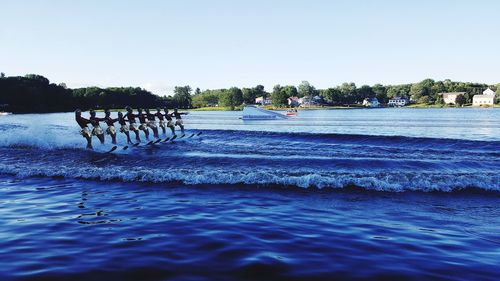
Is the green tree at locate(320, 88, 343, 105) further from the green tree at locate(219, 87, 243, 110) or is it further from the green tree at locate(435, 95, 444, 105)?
the green tree at locate(219, 87, 243, 110)

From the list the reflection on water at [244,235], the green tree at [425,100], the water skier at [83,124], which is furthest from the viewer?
the green tree at [425,100]

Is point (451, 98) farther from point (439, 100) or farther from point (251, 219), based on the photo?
point (251, 219)

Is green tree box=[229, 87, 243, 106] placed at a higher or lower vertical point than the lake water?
higher

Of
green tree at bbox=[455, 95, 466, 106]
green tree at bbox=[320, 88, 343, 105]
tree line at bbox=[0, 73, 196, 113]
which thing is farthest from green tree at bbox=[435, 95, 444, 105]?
tree line at bbox=[0, 73, 196, 113]

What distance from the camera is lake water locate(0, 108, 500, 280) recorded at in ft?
17.6

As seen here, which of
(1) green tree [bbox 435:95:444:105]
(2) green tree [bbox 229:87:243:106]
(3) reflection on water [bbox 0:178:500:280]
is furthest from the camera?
(1) green tree [bbox 435:95:444:105]

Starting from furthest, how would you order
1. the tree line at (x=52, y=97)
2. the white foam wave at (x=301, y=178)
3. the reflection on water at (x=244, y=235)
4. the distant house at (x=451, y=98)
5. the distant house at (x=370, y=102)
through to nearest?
1. the distant house at (x=370, y=102)
2. the distant house at (x=451, y=98)
3. the tree line at (x=52, y=97)
4. the white foam wave at (x=301, y=178)
5. the reflection on water at (x=244, y=235)

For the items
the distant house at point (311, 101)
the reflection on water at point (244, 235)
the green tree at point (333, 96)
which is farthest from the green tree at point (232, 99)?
the reflection on water at point (244, 235)

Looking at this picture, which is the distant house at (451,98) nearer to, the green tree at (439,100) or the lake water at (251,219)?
the green tree at (439,100)

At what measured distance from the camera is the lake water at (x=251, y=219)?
17.6 ft

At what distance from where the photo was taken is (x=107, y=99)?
13200cm

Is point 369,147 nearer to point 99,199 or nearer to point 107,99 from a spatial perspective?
point 99,199

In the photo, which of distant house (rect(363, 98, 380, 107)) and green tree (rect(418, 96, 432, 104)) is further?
distant house (rect(363, 98, 380, 107))

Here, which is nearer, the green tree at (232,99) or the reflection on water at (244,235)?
the reflection on water at (244,235)
